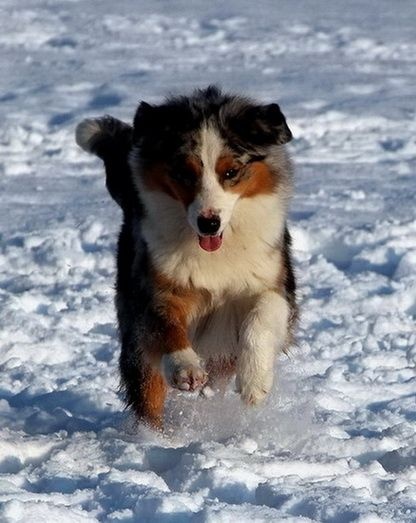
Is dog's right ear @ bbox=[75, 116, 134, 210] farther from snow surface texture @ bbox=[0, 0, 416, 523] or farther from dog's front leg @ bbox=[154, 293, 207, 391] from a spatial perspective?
snow surface texture @ bbox=[0, 0, 416, 523]

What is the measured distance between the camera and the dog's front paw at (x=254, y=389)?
5.29 metres

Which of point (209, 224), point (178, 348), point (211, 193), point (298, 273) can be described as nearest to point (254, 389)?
point (178, 348)

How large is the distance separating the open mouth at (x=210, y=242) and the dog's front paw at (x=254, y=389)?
0.52 metres

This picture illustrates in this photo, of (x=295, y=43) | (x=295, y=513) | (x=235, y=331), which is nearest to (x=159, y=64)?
(x=295, y=43)

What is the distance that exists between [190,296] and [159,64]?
915cm

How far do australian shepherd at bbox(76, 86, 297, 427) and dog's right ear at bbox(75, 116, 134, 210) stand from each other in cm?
30

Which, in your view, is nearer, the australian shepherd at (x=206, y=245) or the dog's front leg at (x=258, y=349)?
the australian shepherd at (x=206, y=245)

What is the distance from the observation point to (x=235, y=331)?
18.3 feet

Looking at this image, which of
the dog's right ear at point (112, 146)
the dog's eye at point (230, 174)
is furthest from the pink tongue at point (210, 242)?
the dog's right ear at point (112, 146)

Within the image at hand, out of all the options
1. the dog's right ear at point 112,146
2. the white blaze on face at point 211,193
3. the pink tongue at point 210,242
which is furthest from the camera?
the dog's right ear at point 112,146

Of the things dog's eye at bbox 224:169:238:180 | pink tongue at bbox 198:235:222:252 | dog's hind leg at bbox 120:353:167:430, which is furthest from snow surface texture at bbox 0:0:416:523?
dog's eye at bbox 224:169:238:180

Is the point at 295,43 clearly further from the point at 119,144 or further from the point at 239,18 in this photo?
the point at 119,144

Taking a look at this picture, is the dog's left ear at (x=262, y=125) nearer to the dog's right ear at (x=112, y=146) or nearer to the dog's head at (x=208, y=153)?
the dog's head at (x=208, y=153)

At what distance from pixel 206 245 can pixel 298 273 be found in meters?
2.78
